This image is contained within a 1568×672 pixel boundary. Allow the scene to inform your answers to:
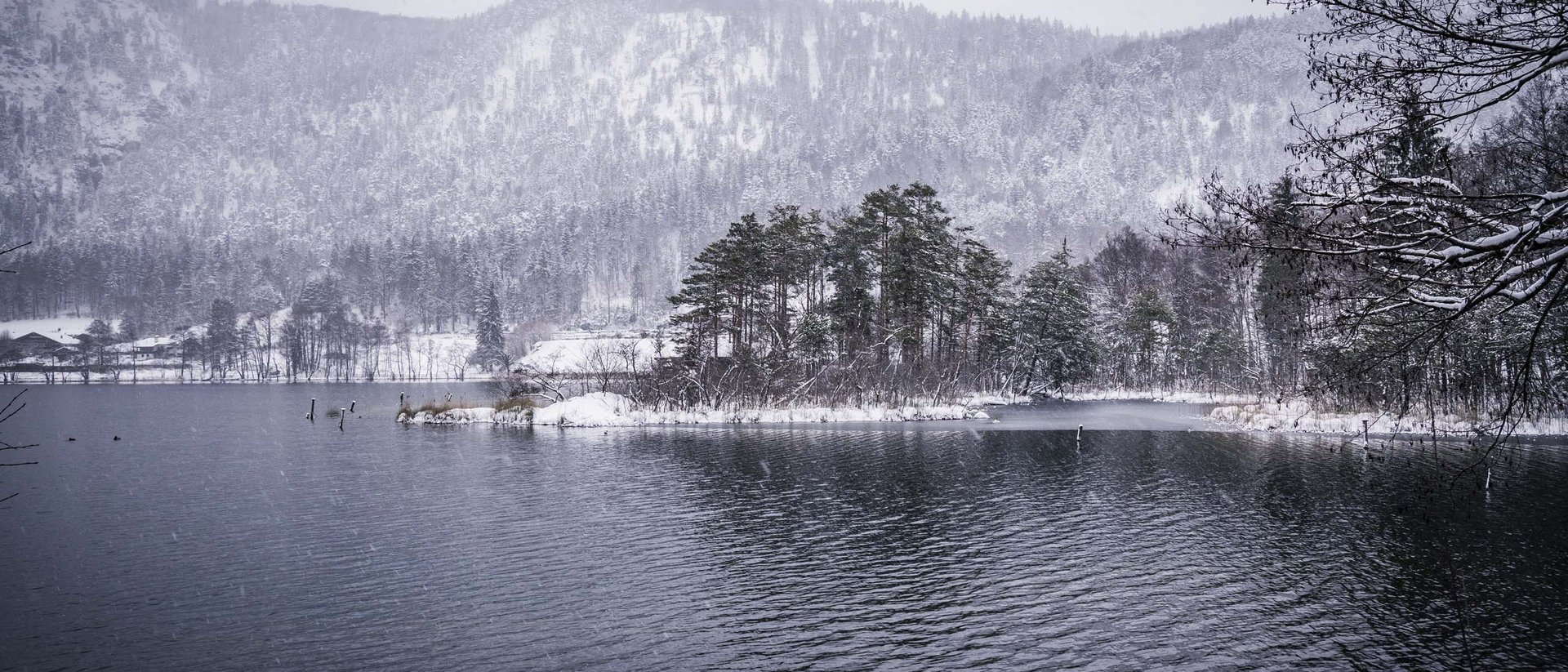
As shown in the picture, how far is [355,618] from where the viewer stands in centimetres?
1380

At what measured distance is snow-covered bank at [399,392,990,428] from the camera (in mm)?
45844

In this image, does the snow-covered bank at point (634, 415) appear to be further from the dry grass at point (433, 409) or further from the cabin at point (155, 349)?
the cabin at point (155, 349)

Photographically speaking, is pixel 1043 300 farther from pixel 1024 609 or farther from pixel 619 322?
pixel 619 322

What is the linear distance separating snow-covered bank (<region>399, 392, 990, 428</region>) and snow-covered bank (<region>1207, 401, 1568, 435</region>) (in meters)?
14.5

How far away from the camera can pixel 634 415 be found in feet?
151

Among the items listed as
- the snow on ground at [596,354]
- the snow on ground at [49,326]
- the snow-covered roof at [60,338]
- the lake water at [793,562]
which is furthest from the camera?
the snow on ground at [49,326]

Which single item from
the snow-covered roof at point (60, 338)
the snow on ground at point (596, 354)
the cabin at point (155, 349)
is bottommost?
the snow on ground at point (596, 354)

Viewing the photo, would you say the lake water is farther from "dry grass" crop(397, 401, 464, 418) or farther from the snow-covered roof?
the snow-covered roof

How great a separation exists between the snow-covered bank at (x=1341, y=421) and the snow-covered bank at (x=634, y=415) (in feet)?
47.6

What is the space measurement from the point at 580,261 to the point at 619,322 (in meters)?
28.6

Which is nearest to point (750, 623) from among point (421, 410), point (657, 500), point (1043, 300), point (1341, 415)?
point (657, 500)

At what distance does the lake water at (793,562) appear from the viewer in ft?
40.9

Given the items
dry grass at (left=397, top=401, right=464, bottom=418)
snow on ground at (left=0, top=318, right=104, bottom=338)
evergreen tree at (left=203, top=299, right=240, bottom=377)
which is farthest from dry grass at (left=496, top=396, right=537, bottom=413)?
snow on ground at (left=0, top=318, right=104, bottom=338)

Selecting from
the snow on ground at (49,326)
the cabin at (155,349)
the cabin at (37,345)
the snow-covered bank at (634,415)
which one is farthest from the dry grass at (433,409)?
the snow on ground at (49,326)
